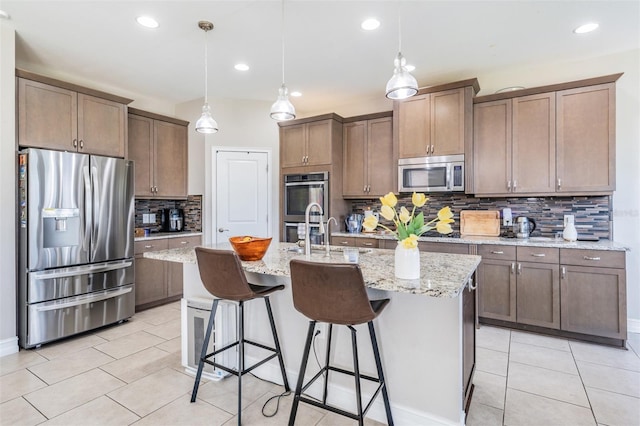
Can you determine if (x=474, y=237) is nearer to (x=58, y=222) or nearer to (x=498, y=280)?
(x=498, y=280)

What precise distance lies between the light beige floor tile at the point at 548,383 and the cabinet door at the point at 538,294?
752 mm

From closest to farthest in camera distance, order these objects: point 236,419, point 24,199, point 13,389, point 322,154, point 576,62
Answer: point 236,419 < point 13,389 < point 24,199 < point 576,62 < point 322,154

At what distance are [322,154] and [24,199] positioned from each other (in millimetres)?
3001

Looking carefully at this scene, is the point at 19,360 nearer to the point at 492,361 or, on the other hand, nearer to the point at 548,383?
the point at 492,361

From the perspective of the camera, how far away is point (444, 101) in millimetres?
3691

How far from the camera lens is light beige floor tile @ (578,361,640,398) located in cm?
222

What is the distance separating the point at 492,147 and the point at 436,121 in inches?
25.4

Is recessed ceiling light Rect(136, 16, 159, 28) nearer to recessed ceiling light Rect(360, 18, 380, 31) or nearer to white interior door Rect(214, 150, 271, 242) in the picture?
recessed ceiling light Rect(360, 18, 380, 31)

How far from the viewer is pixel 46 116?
308 centimetres

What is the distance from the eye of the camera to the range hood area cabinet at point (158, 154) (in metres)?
4.15

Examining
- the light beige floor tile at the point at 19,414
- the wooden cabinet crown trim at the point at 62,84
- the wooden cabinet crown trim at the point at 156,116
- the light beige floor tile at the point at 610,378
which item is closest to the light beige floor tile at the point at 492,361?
the light beige floor tile at the point at 610,378

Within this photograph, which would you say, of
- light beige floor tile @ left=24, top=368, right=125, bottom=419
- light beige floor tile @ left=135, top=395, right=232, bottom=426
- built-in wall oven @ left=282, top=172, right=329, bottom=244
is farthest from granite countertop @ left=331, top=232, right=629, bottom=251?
light beige floor tile @ left=24, top=368, right=125, bottom=419

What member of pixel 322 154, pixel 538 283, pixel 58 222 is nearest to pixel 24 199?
pixel 58 222

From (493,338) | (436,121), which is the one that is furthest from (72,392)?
(436,121)
